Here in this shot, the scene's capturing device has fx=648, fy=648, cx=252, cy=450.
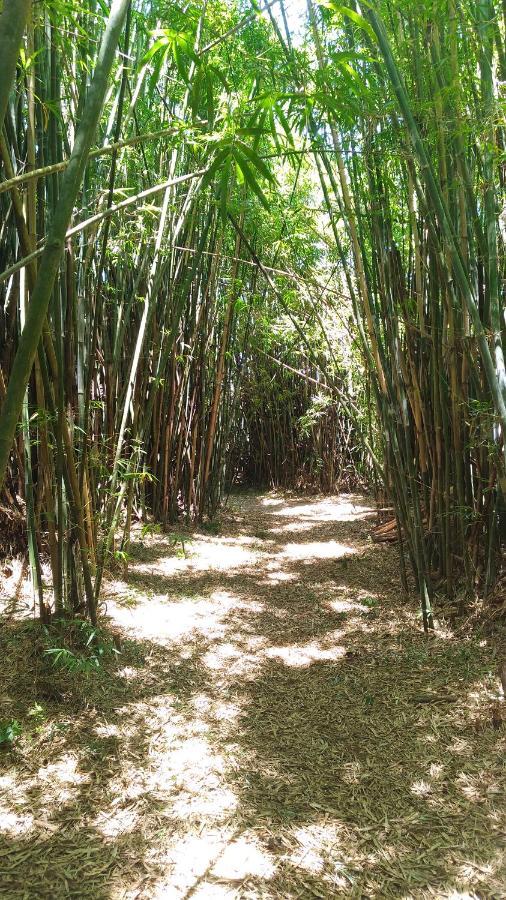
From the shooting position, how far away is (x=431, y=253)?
222 centimetres

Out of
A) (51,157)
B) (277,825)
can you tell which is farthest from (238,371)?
(277,825)

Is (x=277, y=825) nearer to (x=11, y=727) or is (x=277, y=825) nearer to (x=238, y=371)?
(x=11, y=727)

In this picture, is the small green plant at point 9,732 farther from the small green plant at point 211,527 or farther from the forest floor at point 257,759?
the small green plant at point 211,527

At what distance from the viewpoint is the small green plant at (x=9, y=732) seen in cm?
157

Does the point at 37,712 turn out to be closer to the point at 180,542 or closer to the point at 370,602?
the point at 370,602

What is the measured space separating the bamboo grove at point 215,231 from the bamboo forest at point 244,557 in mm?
14

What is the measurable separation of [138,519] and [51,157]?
264 centimetres

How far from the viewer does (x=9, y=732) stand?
1.59 metres

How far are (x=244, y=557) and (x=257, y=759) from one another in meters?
2.13

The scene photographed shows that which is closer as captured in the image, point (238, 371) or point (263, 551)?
point (263, 551)

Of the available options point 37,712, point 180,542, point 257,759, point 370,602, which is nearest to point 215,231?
point 180,542

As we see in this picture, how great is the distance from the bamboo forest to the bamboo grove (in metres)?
0.01

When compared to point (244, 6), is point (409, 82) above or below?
below

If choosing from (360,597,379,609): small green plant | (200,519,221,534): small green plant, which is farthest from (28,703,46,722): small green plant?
(200,519,221,534): small green plant
